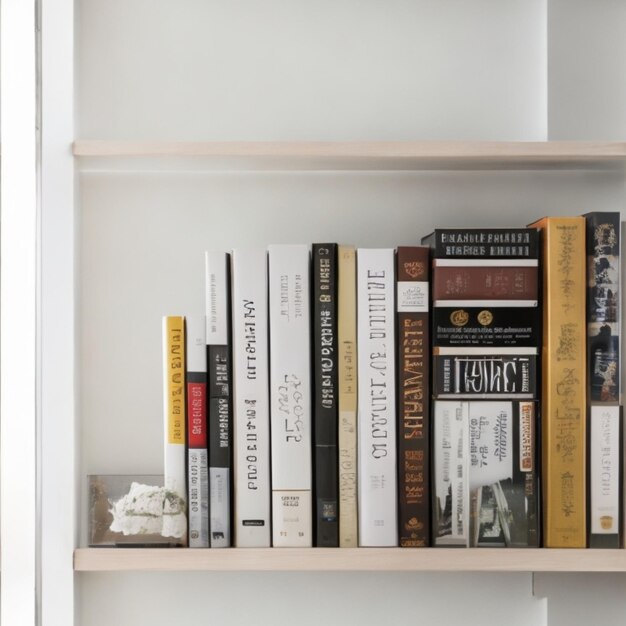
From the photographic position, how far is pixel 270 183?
1169mm

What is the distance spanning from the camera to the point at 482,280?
3.30 ft

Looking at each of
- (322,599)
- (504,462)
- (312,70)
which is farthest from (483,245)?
(322,599)

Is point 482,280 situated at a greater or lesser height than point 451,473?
greater

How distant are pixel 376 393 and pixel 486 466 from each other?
0.51ft

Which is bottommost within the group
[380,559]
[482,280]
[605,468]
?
[380,559]

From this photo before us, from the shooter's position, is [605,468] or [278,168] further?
[278,168]

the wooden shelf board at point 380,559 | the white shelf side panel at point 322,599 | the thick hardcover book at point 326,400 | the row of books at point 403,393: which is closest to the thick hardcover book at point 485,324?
the row of books at point 403,393

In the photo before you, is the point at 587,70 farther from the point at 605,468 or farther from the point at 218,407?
the point at 218,407

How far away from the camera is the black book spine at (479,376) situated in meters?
1.00

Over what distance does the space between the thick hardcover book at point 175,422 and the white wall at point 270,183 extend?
148mm

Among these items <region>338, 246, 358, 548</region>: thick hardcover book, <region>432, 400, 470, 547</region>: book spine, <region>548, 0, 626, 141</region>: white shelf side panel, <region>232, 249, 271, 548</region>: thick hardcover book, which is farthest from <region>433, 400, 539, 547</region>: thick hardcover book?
<region>548, 0, 626, 141</region>: white shelf side panel

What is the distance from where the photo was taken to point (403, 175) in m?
1.17

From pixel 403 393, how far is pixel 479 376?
0.09 m

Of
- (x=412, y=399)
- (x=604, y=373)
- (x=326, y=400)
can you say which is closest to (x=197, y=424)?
(x=326, y=400)
